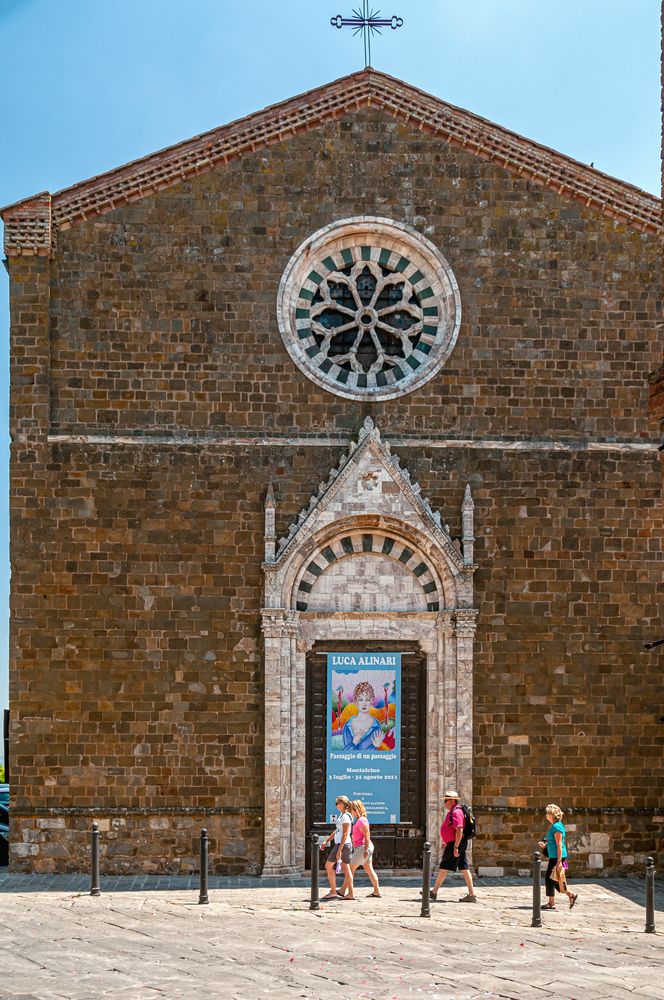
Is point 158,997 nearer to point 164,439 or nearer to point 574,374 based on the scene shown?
point 164,439

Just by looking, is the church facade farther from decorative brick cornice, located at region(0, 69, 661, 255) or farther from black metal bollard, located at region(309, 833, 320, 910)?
black metal bollard, located at region(309, 833, 320, 910)

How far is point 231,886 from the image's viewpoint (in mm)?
21172

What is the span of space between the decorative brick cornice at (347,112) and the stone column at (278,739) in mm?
6983

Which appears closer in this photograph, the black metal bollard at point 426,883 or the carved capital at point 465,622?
the black metal bollard at point 426,883

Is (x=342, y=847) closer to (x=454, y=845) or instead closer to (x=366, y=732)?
(x=454, y=845)

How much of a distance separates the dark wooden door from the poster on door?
3.7 inches

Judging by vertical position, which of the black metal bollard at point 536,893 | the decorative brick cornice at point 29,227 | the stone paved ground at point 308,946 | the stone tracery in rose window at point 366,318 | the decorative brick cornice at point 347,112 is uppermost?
the decorative brick cornice at point 347,112

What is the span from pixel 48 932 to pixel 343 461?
8821mm

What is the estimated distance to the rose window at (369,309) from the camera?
2303cm

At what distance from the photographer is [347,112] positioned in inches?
924

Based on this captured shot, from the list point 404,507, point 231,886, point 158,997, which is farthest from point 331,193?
point 158,997

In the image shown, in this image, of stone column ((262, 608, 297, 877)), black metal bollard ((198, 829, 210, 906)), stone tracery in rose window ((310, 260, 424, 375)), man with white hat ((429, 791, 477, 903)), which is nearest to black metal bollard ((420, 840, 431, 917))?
Result: man with white hat ((429, 791, 477, 903))

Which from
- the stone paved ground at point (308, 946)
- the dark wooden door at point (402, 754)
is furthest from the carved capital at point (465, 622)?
the stone paved ground at point (308, 946)

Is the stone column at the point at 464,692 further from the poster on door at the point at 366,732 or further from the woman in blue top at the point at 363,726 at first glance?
the woman in blue top at the point at 363,726
